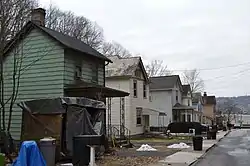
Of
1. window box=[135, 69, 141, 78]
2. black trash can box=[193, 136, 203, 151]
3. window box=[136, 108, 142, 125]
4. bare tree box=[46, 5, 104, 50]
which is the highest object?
bare tree box=[46, 5, 104, 50]

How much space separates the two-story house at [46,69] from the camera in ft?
63.5

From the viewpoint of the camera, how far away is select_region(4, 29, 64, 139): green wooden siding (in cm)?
1958

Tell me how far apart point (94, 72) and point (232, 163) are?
1045cm

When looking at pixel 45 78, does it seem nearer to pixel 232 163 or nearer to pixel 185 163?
pixel 185 163

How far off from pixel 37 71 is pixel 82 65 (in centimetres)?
257

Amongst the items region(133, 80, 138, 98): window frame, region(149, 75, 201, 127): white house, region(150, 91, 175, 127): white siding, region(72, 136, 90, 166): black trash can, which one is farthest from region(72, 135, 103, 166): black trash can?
region(150, 91, 175, 127): white siding

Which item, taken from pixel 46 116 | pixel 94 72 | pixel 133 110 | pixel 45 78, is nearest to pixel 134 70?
pixel 133 110

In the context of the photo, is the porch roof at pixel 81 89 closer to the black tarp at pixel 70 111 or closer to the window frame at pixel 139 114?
the black tarp at pixel 70 111

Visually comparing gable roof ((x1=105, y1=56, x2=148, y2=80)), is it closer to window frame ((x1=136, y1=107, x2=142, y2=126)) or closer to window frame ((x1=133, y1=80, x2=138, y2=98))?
window frame ((x1=133, y1=80, x2=138, y2=98))

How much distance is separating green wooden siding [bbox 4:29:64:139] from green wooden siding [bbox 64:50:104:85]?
36 centimetres

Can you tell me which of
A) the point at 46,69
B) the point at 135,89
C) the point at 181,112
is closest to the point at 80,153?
the point at 46,69

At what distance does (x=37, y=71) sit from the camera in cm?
2039

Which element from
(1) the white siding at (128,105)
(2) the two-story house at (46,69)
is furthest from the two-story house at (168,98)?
(2) the two-story house at (46,69)

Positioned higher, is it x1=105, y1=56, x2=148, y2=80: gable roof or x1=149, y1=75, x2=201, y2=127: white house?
x1=105, y1=56, x2=148, y2=80: gable roof
